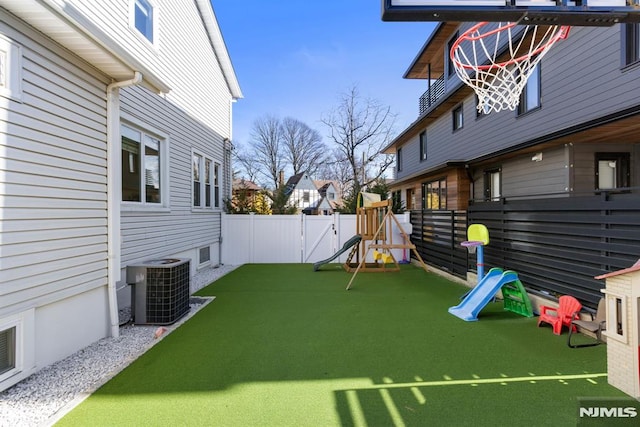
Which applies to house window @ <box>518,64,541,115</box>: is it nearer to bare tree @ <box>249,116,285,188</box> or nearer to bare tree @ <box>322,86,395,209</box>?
bare tree @ <box>322,86,395,209</box>

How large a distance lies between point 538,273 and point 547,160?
3.17 m

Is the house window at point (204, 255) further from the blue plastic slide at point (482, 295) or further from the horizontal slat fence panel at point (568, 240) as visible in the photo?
the horizontal slat fence panel at point (568, 240)

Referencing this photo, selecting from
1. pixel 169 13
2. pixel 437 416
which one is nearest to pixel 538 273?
pixel 437 416

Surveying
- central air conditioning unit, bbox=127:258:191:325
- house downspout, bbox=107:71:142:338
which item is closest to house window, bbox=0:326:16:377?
house downspout, bbox=107:71:142:338

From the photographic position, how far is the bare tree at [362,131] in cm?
2431

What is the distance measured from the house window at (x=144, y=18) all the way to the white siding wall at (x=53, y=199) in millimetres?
2662

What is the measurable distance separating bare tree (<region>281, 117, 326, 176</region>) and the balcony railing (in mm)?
21024

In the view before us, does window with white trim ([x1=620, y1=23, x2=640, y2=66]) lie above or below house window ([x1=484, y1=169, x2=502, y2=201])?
above

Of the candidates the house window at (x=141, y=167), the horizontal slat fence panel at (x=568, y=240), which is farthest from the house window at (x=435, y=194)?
the house window at (x=141, y=167)

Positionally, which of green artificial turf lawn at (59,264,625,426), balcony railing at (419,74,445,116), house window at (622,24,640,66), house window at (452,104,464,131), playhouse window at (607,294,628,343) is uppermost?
balcony railing at (419,74,445,116)

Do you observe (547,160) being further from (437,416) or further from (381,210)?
(437,416)

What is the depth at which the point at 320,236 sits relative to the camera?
1127 centimetres

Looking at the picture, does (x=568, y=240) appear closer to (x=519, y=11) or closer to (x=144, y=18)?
(x=519, y=11)

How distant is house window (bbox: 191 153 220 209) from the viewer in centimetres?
905
